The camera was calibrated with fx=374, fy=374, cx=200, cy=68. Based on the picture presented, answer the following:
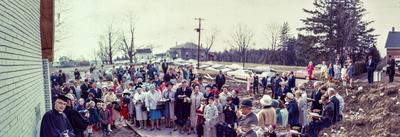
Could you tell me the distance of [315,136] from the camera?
9672 mm

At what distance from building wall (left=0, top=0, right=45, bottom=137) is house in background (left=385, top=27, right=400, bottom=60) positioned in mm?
65430

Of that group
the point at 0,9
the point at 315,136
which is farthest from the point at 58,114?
the point at 315,136

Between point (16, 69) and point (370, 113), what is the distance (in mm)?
15013

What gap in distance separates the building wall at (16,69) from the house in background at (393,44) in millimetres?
65430

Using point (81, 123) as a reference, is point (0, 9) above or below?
above

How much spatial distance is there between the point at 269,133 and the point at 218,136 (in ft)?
10.4

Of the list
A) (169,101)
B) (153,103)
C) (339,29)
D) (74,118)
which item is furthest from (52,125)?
(339,29)

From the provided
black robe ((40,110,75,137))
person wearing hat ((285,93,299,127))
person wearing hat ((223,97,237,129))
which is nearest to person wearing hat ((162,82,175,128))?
person wearing hat ((223,97,237,129))

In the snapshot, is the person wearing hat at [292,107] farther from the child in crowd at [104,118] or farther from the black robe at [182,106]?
the child in crowd at [104,118]

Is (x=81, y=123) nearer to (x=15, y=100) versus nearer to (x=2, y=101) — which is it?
(x=15, y=100)

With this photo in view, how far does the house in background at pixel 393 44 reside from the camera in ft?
205

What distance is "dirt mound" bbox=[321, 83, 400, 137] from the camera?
Result: 13.9m

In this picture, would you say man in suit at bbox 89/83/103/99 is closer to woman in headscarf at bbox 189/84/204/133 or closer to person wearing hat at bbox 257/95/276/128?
woman in headscarf at bbox 189/84/204/133

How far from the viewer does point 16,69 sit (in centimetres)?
611
